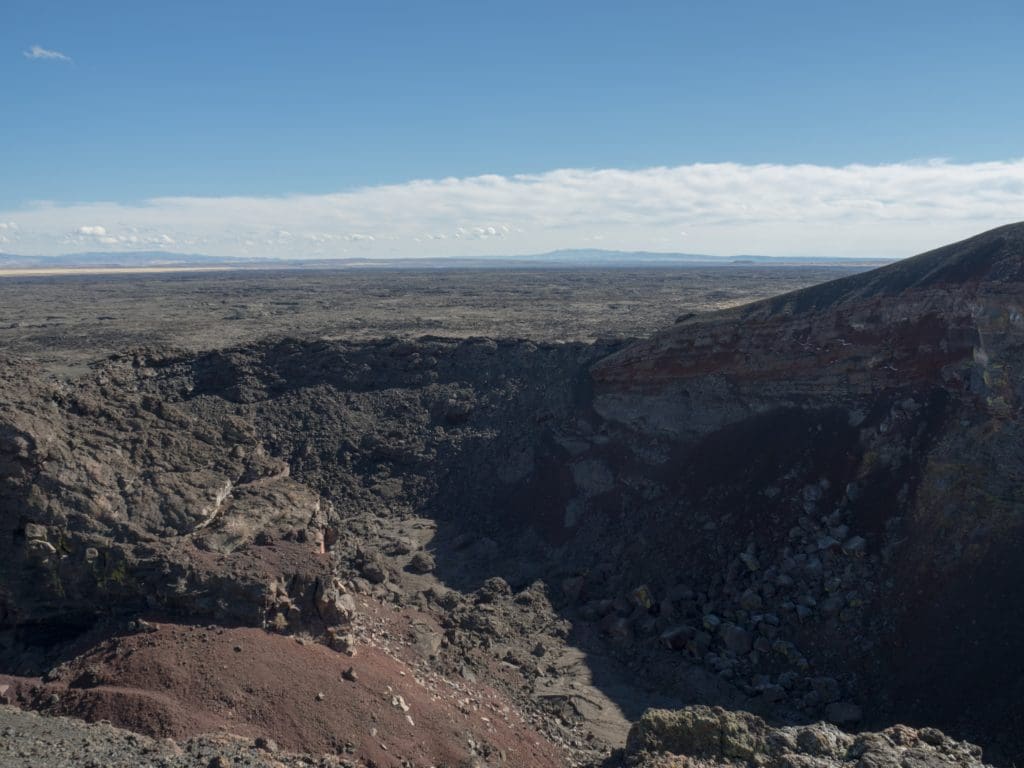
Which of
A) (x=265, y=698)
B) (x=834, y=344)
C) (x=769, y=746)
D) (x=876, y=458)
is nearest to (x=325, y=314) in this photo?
(x=834, y=344)

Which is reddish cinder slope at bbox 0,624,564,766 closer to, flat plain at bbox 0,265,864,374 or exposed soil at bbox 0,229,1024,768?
exposed soil at bbox 0,229,1024,768

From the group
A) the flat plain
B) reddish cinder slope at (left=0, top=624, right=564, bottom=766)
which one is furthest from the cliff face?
the flat plain

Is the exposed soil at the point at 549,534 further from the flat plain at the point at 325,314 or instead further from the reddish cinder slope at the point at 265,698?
the flat plain at the point at 325,314

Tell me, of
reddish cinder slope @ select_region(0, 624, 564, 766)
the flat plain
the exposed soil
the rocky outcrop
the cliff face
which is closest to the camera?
reddish cinder slope @ select_region(0, 624, 564, 766)

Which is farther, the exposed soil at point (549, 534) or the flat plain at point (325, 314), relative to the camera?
the flat plain at point (325, 314)

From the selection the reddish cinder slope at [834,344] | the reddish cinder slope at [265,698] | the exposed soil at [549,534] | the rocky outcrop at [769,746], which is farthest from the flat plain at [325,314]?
the rocky outcrop at [769,746]

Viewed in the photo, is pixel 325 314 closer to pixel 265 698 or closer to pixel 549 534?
pixel 549 534

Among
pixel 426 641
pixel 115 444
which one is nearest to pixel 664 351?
pixel 426 641

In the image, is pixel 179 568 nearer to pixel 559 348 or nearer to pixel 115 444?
pixel 115 444
